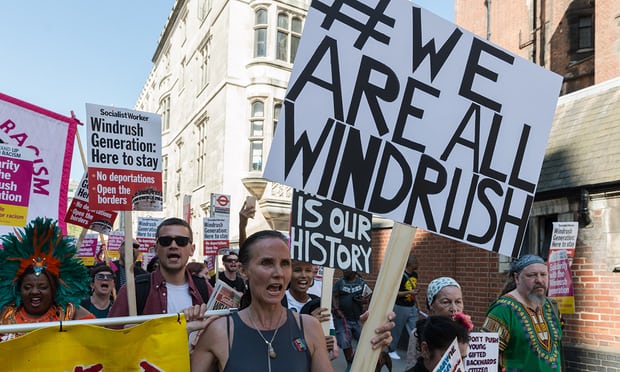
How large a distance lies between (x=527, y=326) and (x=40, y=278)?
3180 millimetres

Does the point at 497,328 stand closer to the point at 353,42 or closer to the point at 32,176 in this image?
the point at 353,42

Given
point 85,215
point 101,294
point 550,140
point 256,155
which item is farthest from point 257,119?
point 101,294

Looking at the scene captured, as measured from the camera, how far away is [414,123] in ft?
8.87

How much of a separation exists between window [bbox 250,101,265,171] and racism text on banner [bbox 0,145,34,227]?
18.0 meters

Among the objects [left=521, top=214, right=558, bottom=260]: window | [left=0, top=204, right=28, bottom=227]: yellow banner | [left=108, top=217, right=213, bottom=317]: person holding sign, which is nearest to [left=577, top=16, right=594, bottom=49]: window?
[left=521, top=214, right=558, bottom=260]: window

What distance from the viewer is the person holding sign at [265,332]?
246cm

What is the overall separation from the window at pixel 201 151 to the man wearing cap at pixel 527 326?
77.0 feet

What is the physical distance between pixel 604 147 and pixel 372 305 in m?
7.28

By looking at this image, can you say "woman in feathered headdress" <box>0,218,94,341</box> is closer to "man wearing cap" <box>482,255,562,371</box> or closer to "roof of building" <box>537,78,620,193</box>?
"man wearing cap" <box>482,255,562,371</box>

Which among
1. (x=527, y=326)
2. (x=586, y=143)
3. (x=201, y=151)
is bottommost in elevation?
(x=527, y=326)

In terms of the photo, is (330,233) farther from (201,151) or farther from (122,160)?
(201,151)

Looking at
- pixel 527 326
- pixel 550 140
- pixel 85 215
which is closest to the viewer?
pixel 527 326

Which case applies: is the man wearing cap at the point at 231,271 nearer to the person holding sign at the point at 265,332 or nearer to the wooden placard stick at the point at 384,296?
the person holding sign at the point at 265,332

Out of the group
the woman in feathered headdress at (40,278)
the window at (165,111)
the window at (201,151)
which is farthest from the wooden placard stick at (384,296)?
the window at (165,111)
